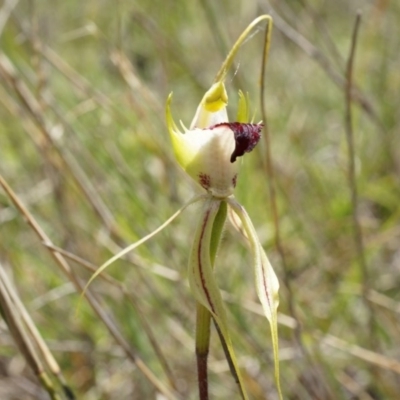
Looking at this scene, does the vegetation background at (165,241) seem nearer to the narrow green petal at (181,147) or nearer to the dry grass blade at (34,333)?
the dry grass blade at (34,333)

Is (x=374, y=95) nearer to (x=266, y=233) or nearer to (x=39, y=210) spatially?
(x=266, y=233)

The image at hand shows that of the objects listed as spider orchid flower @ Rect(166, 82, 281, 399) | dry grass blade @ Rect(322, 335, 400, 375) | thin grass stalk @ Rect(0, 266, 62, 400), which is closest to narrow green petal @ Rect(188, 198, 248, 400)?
spider orchid flower @ Rect(166, 82, 281, 399)

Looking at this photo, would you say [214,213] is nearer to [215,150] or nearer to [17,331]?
[215,150]

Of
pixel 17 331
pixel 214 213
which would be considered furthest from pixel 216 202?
pixel 17 331

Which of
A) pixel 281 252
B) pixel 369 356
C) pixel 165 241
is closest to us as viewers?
pixel 281 252

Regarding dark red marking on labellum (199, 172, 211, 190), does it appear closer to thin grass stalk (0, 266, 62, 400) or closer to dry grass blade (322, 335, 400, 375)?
thin grass stalk (0, 266, 62, 400)

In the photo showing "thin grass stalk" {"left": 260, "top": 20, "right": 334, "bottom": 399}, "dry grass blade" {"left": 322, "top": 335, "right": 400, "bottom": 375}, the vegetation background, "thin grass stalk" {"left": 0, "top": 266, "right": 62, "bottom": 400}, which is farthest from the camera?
the vegetation background

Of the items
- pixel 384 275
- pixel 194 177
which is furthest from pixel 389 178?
pixel 194 177
